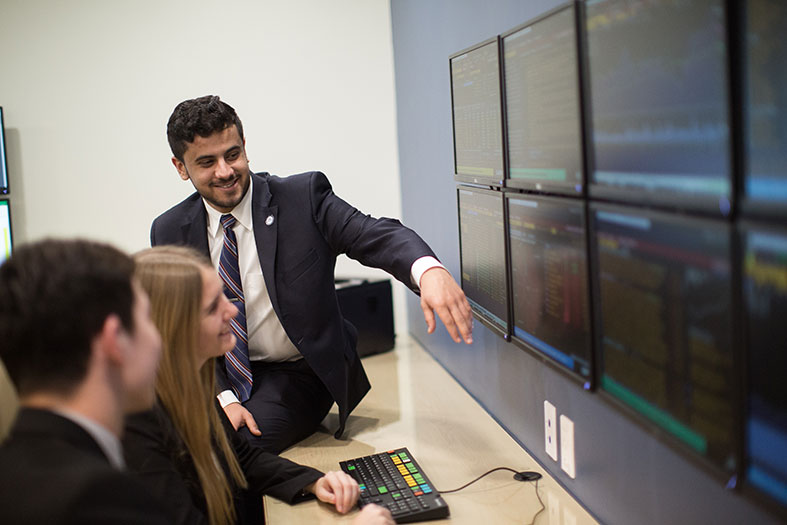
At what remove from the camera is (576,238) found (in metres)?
1.32

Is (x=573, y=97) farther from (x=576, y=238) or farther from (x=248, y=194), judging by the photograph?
(x=248, y=194)

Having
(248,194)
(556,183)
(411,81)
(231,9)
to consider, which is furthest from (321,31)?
(556,183)

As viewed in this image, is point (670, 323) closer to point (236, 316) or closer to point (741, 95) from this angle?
point (741, 95)

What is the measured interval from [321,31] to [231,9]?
1.37 feet

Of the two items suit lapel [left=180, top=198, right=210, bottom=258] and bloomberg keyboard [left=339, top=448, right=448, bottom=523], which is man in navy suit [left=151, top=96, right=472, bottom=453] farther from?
bloomberg keyboard [left=339, top=448, right=448, bottom=523]

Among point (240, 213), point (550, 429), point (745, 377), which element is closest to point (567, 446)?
point (550, 429)

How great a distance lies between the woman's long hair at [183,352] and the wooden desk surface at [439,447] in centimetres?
17

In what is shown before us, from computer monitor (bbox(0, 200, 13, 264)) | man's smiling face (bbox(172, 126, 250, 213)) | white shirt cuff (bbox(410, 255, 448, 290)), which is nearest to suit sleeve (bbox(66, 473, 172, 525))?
white shirt cuff (bbox(410, 255, 448, 290))

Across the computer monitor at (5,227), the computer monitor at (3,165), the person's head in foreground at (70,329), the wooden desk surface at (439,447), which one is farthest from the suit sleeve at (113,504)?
the computer monitor at (3,165)

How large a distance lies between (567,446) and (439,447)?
0.43 metres

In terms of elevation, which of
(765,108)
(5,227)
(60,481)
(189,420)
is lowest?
(189,420)

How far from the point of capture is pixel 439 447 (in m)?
1.98

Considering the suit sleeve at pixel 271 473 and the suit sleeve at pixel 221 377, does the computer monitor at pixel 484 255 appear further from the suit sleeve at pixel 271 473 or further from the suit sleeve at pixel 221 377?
the suit sleeve at pixel 221 377

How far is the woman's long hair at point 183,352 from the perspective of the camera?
4.75 ft
